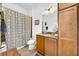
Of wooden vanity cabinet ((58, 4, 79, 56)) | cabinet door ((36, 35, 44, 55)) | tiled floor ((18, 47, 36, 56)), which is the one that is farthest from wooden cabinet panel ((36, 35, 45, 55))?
wooden vanity cabinet ((58, 4, 79, 56))

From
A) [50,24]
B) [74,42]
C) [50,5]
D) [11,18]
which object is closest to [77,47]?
[74,42]

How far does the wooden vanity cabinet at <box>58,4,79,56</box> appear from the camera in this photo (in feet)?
5.18

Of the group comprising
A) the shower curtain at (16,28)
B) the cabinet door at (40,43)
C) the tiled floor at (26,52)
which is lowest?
the tiled floor at (26,52)

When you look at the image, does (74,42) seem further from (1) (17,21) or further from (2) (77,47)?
(1) (17,21)

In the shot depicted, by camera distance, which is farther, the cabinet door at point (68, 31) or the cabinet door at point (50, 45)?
the cabinet door at point (50, 45)

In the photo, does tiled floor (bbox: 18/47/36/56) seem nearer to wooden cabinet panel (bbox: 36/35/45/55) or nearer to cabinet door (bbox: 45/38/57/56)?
wooden cabinet panel (bbox: 36/35/45/55)

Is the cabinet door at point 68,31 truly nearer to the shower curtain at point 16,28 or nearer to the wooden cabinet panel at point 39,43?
the wooden cabinet panel at point 39,43

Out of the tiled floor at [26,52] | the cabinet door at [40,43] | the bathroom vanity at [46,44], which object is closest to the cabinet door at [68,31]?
the bathroom vanity at [46,44]

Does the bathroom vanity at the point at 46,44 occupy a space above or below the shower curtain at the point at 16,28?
below

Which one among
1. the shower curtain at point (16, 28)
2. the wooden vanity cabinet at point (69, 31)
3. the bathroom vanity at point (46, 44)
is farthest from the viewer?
the bathroom vanity at point (46, 44)

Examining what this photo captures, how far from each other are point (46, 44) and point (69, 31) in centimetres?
49

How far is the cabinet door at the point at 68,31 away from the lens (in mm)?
1603

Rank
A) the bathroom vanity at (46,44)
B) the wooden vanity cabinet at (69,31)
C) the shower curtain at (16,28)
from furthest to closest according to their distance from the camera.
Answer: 1. the bathroom vanity at (46,44)
2. the shower curtain at (16,28)
3. the wooden vanity cabinet at (69,31)

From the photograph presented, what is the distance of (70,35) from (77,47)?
7.4 inches
